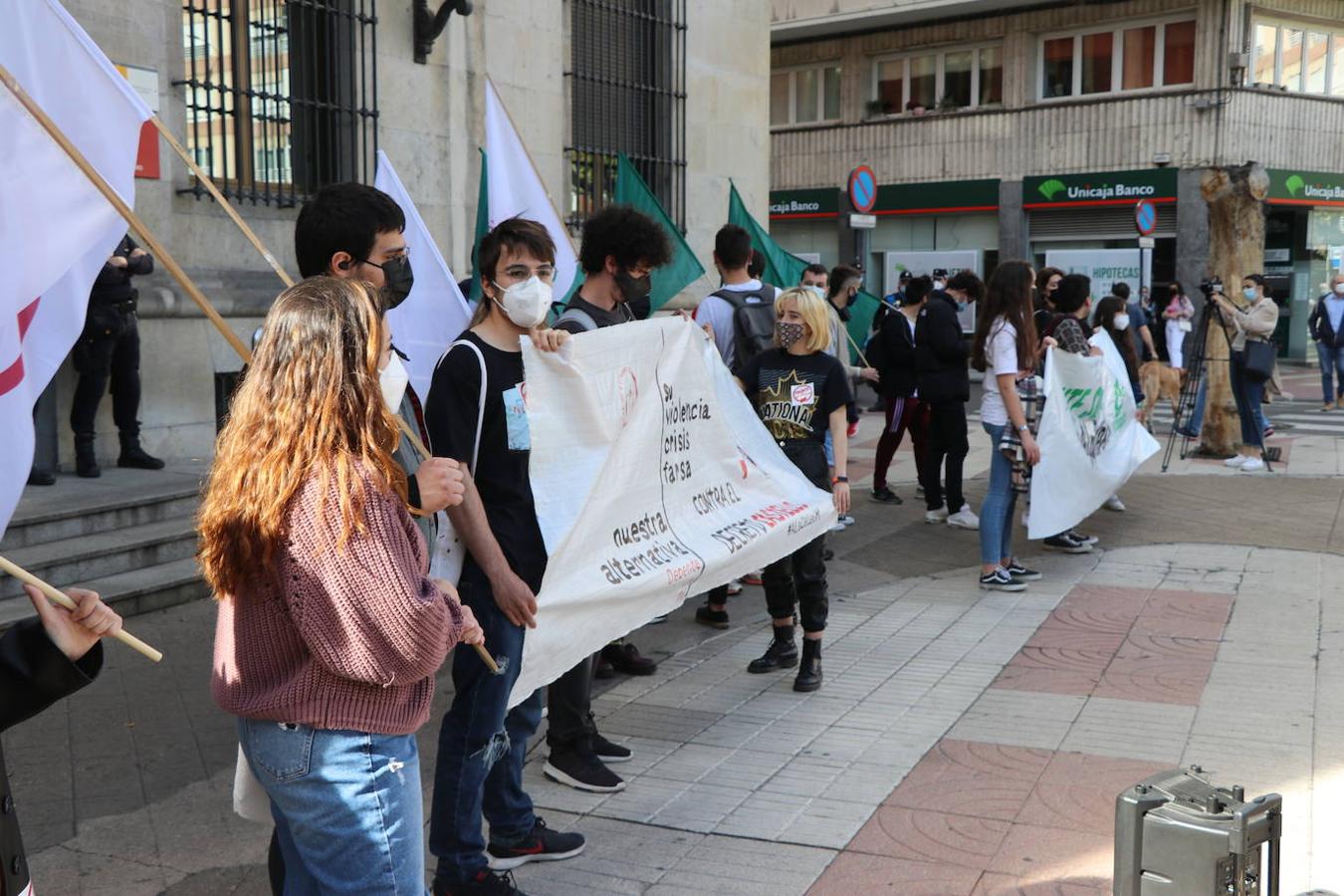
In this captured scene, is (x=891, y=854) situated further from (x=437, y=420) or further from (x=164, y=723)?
(x=164, y=723)

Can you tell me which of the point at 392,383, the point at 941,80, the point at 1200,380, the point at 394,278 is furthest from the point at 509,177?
the point at 941,80

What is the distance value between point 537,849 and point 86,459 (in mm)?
5130

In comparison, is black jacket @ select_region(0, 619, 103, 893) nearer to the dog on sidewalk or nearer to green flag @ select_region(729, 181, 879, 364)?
green flag @ select_region(729, 181, 879, 364)

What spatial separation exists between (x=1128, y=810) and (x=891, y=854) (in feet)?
5.93

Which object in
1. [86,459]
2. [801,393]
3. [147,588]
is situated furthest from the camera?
[86,459]

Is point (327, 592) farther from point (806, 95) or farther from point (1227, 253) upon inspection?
point (806, 95)

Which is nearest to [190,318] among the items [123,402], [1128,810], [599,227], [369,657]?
[123,402]

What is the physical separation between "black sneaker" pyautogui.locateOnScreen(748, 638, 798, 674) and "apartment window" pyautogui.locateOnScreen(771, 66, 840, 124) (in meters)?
26.8

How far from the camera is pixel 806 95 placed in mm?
32000

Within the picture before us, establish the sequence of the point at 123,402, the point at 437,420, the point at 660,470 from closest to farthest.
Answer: the point at 437,420
the point at 660,470
the point at 123,402

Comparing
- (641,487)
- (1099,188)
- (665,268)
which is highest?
(1099,188)

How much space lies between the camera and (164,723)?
17.5 feet

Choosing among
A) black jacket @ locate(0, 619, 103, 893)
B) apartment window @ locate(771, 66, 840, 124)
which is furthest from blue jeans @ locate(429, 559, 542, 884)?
apartment window @ locate(771, 66, 840, 124)

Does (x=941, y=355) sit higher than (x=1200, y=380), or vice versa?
(x=941, y=355)
